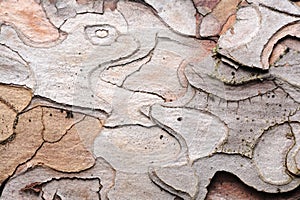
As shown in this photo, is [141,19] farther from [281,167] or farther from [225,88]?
[281,167]

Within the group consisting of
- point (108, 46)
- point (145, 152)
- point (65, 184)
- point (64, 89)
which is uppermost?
point (108, 46)

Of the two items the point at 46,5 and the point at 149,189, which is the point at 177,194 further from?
the point at 46,5

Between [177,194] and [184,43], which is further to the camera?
[184,43]

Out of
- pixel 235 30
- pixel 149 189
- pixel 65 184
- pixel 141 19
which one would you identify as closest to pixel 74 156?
pixel 65 184

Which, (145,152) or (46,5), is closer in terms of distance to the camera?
(145,152)

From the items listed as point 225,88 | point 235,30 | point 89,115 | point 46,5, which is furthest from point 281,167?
point 46,5

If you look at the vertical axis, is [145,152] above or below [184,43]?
below
